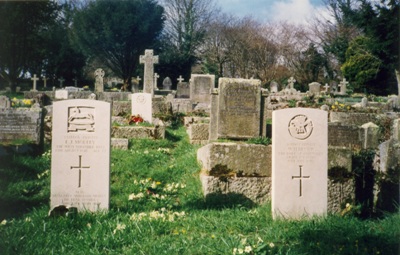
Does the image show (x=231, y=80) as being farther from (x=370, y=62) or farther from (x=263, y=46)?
(x=263, y=46)

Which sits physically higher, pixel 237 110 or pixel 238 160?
pixel 237 110

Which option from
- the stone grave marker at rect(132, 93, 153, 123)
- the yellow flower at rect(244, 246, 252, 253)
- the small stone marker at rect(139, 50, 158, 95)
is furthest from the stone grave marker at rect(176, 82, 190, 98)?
the yellow flower at rect(244, 246, 252, 253)

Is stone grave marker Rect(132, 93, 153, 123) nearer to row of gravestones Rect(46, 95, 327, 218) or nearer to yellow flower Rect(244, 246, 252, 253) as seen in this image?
row of gravestones Rect(46, 95, 327, 218)

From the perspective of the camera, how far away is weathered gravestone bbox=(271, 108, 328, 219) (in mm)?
4488

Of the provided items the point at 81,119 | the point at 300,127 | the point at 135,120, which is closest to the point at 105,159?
the point at 81,119

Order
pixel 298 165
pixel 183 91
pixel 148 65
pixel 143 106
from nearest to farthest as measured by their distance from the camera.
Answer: pixel 298 165, pixel 143 106, pixel 148 65, pixel 183 91

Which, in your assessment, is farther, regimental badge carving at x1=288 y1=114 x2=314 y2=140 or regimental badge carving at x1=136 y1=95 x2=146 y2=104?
regimental badge carving at x1=136 y1=95 x2=146 y2=104

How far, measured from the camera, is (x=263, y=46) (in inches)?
1414

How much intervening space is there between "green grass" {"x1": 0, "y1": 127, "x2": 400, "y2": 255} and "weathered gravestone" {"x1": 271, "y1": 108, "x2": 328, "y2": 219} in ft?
0.94

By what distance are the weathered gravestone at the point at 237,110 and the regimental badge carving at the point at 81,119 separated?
3.97m

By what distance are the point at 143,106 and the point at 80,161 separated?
794 centimetres

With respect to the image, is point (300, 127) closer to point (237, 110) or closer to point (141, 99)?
point (237, 110)

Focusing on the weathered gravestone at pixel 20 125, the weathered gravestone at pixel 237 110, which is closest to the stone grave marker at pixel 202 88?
the weathered gravestone at pixel 237 110

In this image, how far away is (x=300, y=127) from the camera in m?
4.56
